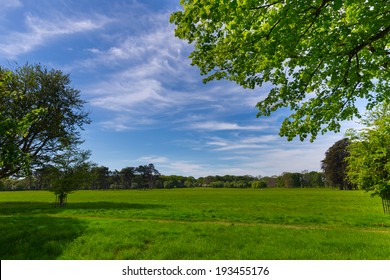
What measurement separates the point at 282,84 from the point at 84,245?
11689 mm

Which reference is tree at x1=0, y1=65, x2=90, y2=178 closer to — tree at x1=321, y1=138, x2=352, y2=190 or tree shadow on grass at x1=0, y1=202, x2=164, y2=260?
tree shadow on grass at x1=0, y1=202, x2=164, y2=260

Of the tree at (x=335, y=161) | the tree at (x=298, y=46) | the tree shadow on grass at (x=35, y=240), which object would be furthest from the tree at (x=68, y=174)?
the tree at (x=335, y=161)

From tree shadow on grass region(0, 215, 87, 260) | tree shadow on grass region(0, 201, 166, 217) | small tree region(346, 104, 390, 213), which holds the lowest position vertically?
tree shadow on grass region(0, 201, 166, 217)

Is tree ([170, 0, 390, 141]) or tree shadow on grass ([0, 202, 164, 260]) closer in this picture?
tree ([170, 0, 390, 141])

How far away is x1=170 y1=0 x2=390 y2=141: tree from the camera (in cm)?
821

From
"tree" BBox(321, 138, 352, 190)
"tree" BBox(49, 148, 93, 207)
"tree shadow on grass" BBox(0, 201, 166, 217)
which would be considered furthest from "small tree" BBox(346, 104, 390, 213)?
"tree" BBox(321, 138, 352, 190)

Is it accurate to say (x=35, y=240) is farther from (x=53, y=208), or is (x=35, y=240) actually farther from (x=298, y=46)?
(x=53, y=208)

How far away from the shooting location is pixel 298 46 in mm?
9852

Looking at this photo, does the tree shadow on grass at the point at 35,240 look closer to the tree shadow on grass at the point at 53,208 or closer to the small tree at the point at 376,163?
the tree shadow on grass at the point at 53,208

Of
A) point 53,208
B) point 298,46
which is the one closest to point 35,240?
point 298,46

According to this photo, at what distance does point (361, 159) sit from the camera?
26797 mm

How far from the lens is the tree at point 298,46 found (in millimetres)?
8211
